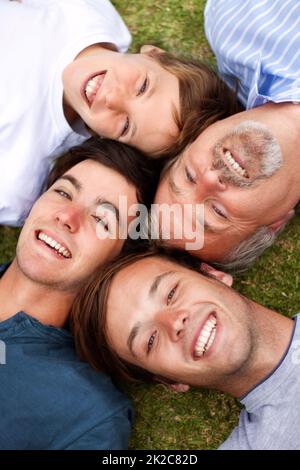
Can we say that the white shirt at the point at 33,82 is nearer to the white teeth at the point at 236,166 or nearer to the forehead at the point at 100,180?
the forehead at the point at 100,180

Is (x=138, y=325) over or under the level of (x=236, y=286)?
over

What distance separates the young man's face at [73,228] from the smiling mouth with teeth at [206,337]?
0.71 metres

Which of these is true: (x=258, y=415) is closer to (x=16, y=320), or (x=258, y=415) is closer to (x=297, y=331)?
(x=297, y=331)

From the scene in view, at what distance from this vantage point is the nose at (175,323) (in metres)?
2.84

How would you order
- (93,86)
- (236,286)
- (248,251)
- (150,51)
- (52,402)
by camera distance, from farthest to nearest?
1. (236,286)
2. (150,51)
3. (248,251)
4. (93,86)
5. (52,402)

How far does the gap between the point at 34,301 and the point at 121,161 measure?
90 cm

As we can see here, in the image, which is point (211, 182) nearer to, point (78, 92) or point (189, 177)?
point (189, 177)

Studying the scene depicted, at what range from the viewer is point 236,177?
2.97 m

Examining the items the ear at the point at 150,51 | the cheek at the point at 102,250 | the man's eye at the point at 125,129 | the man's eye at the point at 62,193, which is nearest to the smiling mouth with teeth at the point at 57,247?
the cheek at the point at 102,250

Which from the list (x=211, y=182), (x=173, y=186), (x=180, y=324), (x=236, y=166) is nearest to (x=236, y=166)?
(x=236, y=166)

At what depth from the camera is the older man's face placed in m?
2.98

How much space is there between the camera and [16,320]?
10.8 ft

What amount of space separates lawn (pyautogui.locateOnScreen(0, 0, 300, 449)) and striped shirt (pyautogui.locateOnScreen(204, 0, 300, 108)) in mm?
525
